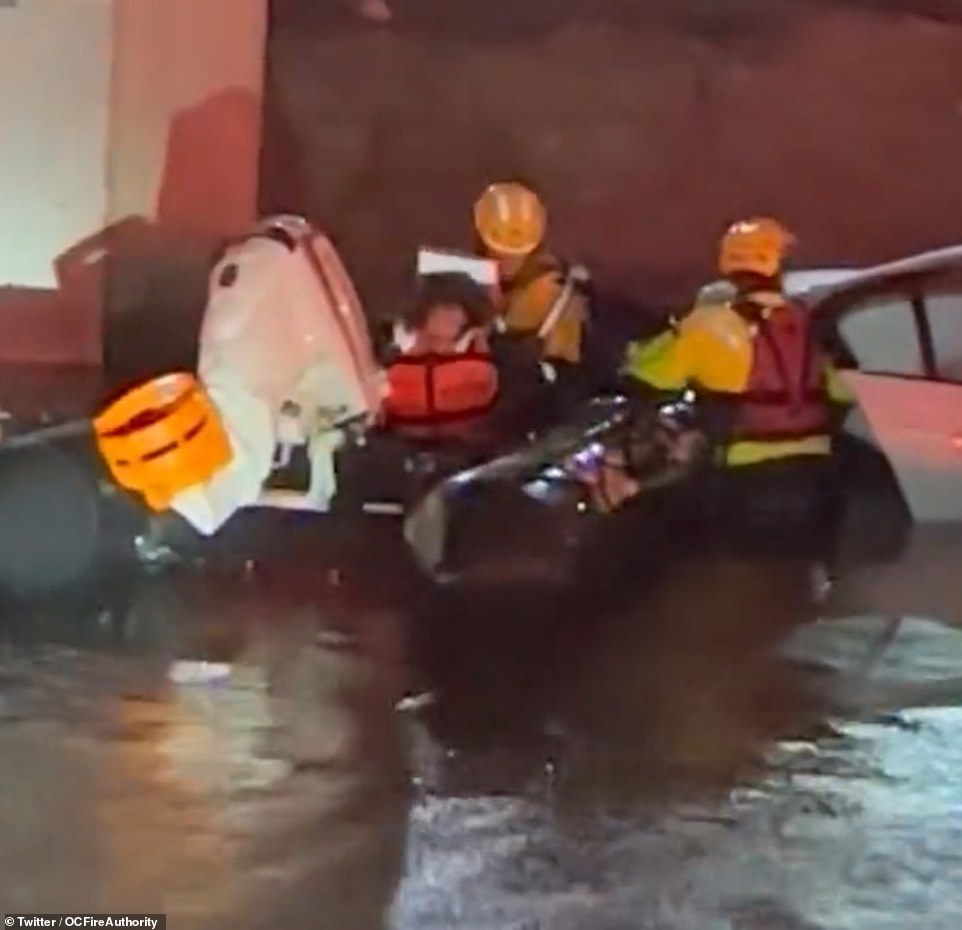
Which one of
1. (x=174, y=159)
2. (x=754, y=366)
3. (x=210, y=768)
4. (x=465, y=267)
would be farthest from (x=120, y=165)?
(x=210, y=768)

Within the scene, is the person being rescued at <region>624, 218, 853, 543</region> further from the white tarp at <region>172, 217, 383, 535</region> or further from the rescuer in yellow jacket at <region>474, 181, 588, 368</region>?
the white tarp at <region>172, 217, 383, 535</region>

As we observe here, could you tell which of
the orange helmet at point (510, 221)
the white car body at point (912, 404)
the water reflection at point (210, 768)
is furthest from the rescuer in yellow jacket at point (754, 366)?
the water reflection at point (210, 768)

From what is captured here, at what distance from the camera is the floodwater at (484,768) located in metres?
2.49

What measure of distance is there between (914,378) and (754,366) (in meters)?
0.32

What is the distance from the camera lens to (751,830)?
273cm

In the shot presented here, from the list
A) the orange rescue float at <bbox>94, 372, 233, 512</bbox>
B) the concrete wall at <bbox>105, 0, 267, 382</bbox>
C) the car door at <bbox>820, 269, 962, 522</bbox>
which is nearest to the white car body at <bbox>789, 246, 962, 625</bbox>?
the car door at <bbox>820, 269, 962, 522</bbox>

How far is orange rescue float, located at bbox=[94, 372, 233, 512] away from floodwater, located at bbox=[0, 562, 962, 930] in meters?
0.19

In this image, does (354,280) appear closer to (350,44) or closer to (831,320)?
(350,44)

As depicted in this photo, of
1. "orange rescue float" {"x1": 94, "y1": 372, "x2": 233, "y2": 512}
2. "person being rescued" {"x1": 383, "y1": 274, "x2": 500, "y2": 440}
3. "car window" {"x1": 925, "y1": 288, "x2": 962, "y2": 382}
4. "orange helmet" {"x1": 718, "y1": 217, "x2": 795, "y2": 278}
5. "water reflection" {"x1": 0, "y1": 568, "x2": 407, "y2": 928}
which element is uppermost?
"orange helmet" {"x1": 718, "y1": 217, "x2": 795, "y2": 278}

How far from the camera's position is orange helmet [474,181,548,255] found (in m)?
4.59

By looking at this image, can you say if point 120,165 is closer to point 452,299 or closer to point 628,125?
point 628,125

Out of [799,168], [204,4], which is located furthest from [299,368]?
[799,168]

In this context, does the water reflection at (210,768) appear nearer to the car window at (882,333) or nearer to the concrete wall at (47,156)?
the car window at (882,333)

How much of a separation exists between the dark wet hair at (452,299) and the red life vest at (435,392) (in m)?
0.09
